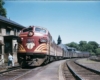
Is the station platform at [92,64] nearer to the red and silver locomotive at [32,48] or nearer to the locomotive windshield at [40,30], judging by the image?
the red and silver locomotive at [32,48]

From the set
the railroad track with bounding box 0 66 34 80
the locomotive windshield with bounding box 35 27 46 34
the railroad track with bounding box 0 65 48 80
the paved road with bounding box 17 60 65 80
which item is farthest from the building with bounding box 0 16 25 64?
the paved road with bounding box 17 60 65 80

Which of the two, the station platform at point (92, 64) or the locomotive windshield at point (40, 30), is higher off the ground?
the locomotive windshield at point (40, 30)

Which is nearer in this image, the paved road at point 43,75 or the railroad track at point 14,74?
the paved road at point 43,75

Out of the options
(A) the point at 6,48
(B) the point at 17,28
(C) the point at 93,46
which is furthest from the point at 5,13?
(C) the point at 93,46

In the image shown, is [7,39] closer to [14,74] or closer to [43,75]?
[14,74]

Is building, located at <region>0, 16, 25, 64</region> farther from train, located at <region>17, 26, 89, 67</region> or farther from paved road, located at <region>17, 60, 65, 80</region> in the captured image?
paved road, located at <region>17, 60, 65, 80</region>

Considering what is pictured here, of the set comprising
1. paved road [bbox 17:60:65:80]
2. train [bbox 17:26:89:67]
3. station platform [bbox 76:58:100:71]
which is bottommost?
station platform [bbox 76:58:100:71]

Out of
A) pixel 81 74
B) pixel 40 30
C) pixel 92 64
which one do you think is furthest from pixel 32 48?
pixel 92 64

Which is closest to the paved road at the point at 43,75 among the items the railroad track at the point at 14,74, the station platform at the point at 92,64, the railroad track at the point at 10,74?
the railroad track at the point at 14,74

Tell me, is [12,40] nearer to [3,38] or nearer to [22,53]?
[3,38]

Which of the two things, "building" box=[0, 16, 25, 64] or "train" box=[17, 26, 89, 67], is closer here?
"train" box=[17, 26, 89, 67]

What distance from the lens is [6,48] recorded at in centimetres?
3080

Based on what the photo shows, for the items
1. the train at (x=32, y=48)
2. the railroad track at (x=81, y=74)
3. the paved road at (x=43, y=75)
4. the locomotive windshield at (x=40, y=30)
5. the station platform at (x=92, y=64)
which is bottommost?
the station platform at (x=92, y=64)

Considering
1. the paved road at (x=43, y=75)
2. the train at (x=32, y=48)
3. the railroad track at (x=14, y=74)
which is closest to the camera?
the paved road at (x=43, y=75)
